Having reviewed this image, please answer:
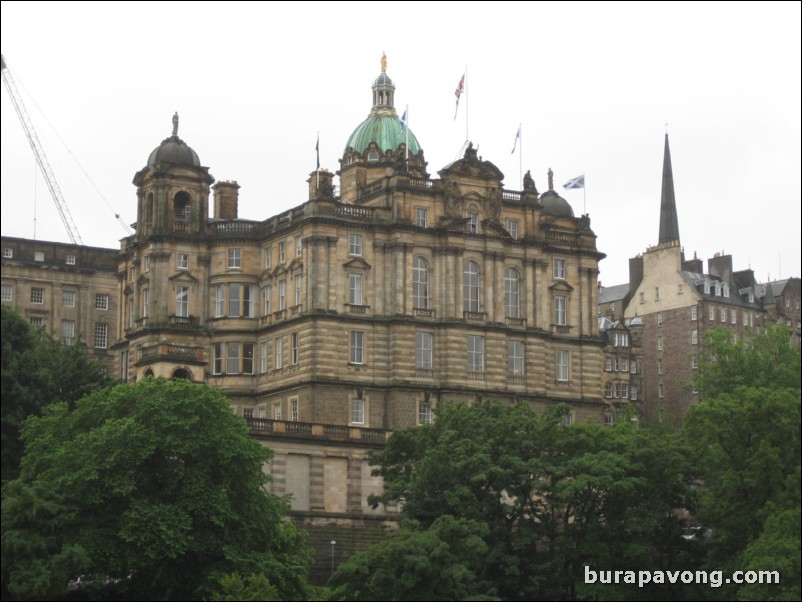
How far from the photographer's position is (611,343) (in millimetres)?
175750

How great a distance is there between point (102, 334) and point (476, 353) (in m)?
45.3

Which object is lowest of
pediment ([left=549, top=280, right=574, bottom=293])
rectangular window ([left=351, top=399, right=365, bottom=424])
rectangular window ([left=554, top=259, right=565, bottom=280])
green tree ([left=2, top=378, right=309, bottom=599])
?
green tree ([left=2, top=378, right=309, bottom=599])

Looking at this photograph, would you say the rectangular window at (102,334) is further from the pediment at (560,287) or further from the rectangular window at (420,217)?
the pediment at (560,287)

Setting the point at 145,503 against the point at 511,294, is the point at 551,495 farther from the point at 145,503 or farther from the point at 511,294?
the point at 511,294

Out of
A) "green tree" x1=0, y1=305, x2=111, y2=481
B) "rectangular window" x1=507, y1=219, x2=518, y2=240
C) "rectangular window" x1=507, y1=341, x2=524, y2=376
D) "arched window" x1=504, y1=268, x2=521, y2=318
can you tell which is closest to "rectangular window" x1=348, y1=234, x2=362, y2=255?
"arched window" x1=504, y1=268, x2=521, y2=318

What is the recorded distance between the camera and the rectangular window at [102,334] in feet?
516

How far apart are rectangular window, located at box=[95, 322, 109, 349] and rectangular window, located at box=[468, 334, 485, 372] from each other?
4454 centimetres

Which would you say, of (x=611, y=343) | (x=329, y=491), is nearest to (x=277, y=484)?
(x=329, y=491)

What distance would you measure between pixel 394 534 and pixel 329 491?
1977cm

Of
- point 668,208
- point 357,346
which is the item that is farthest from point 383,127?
point 668,208

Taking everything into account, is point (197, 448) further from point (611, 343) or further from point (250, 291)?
point (611, 343)

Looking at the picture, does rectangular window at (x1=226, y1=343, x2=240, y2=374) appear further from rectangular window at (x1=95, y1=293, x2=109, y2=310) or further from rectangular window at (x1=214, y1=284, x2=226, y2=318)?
rectangular window at (x1=95, y1=293, x2=109, y2=310)

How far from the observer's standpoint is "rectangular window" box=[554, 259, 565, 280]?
13200 centimetres

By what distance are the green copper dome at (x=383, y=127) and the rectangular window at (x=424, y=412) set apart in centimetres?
2444
